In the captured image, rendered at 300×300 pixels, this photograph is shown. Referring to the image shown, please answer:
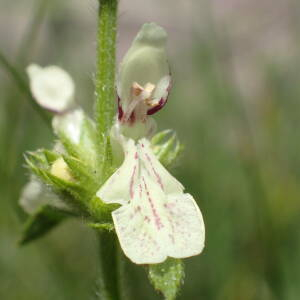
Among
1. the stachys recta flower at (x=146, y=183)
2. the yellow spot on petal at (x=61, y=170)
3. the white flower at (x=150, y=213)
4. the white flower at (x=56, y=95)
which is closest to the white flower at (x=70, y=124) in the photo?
the white flower at (x=56, y=95)

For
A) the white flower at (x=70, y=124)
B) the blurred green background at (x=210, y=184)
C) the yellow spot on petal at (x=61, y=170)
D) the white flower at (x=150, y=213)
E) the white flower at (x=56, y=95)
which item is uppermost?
the white flower at (x=56, y=95)

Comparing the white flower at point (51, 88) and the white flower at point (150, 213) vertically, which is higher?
the white flower at point (51, 88)

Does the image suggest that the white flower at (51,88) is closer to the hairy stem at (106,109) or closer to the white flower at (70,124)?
the white flower at (70,124)

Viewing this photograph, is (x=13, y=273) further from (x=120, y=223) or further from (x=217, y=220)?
(x=120, y=223)

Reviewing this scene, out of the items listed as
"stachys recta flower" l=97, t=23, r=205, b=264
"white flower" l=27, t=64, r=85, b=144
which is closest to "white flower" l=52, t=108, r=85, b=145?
"white flower" l=27, t=64, r=85, b=144

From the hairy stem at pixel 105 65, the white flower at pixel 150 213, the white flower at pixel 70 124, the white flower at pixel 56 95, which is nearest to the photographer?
the white flower at pixel 150 213

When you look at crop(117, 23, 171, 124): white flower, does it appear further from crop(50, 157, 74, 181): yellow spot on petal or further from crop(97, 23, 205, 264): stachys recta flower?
crop(50, 157, 74, 181): yellow spot on petal
